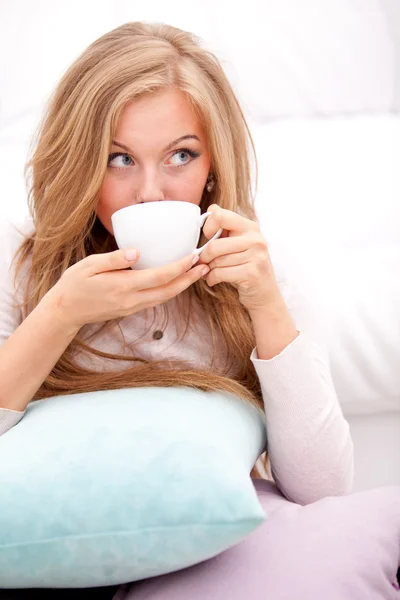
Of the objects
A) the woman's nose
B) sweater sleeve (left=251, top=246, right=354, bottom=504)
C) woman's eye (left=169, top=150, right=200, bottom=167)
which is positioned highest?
woman's eye (left=169, top=150, right=200, bottom=167)

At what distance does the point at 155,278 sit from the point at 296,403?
329 mm

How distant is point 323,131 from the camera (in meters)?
1.70

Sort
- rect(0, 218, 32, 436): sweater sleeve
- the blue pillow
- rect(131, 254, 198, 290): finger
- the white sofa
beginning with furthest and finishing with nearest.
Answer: the white sofa, rect(0, 218, 32, 436): sweater sleeve, rect(131, 254, 198, 290): finger, the blue pillow

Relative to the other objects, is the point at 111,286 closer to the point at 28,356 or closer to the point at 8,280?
the point at 28,356

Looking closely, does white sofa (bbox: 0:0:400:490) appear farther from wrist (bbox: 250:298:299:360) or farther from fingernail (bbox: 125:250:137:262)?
fingernail (bbox: 125:250:137:262)

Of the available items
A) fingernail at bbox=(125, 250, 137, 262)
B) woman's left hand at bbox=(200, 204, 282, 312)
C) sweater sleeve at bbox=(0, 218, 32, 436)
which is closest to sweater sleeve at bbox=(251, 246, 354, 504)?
woman's left hand at bbox=(200, 204, 282, 312)

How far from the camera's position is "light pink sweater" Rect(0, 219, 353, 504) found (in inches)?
42.7

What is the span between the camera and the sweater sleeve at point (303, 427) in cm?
108

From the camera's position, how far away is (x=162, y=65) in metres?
1.14

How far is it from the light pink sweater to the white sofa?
0.23 meters

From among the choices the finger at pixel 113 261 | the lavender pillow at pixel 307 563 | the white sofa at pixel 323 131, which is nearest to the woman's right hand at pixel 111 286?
the finger at pixel 113 261

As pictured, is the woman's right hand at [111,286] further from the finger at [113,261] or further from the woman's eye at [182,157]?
the woman's eye at [182,157]

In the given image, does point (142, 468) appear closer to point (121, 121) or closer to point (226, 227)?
point (226, 227)

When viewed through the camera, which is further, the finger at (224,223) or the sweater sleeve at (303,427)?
the sweater sleeve at (303,427)
